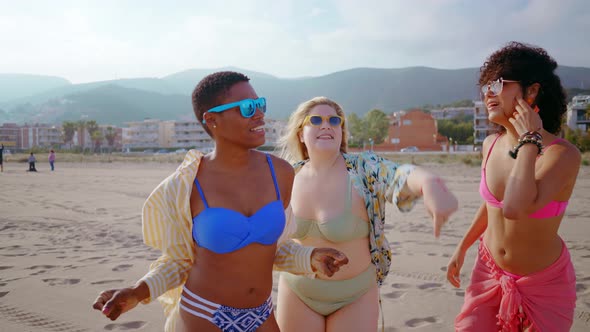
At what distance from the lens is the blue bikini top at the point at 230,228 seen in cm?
238

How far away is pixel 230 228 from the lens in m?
2.38

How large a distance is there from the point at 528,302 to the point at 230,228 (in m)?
1.82

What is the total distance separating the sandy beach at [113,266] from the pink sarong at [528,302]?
1745 millimetres

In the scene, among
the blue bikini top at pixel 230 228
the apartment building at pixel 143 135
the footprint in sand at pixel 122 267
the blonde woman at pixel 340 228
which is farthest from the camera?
the apartment building at pixel 143 135

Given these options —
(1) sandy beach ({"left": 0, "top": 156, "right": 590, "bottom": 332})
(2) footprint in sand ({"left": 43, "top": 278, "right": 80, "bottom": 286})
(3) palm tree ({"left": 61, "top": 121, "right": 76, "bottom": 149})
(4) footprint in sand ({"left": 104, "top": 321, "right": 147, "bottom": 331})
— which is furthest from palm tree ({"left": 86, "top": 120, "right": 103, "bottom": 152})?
(4) footprint in sand ({"left": 104, "top": 321, "right": 147, "bottom": 331})

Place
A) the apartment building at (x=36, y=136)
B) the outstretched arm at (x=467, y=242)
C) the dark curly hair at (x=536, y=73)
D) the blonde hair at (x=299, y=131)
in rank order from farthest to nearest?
the apartment building at (x=36, y=136), the blonde hair at (x=299, y=131), the outstretched arm at (x=467, y=242), the dark curly hair at (x=536, y=73)

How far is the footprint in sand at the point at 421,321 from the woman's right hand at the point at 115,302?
3.26m

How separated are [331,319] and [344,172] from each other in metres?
1.00

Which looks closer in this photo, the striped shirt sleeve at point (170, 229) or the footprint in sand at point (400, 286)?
the striped shirt sleeve at point (170, 229)

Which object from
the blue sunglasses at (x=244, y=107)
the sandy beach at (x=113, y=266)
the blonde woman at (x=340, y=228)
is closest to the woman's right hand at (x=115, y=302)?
the blue sunglasses at (x=244, y=107)

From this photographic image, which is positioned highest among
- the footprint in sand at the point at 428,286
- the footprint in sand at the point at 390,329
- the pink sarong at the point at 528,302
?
the pink sarong at the point at 528,302

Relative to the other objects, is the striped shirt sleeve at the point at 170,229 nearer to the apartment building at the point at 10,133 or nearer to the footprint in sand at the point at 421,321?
the footprint in sand at the point at 421,321

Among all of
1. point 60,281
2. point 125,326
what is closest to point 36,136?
point 60,281

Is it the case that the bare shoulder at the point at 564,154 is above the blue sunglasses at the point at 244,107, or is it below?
below
